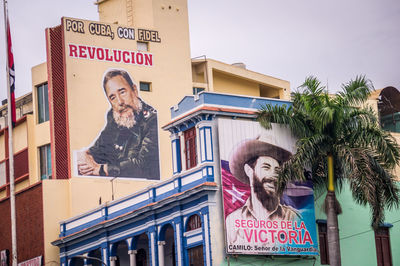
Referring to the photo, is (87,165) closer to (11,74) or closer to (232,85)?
(11,74)

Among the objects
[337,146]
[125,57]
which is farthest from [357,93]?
[125,57]

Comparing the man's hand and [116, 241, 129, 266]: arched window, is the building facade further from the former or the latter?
the man's hand

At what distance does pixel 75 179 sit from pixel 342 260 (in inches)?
722

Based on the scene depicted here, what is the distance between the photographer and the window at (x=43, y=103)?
209ft

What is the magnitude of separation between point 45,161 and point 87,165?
4.55m

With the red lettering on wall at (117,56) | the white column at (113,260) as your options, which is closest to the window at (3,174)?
the red lettering on wall at (117,56)

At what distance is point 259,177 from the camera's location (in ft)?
153

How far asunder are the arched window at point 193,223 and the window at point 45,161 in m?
19.0

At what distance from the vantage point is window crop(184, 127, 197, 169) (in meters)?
47.6

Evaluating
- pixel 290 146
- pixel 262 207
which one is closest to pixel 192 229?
pixel 262 207

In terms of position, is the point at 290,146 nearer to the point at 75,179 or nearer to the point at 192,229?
the point at 192,229

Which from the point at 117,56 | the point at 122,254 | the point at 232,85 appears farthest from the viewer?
the point at 232,85

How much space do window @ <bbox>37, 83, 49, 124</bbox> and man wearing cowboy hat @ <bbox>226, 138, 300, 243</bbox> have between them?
824 inches

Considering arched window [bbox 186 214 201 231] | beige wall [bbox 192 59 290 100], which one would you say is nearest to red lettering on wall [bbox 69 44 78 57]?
beige wall [bbox 192 59 290 100]
